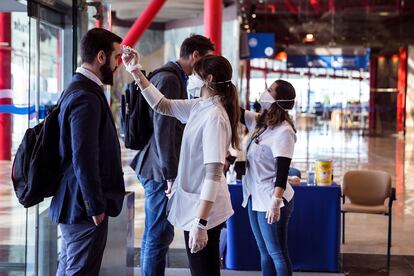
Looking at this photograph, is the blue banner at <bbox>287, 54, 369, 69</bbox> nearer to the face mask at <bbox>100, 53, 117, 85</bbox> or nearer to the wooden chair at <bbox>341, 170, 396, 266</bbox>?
the wooden chair at <bbox>341, 170, 396, 266</bbox>

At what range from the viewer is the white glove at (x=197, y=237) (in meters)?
2.79

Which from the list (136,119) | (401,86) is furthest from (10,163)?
(401,86)

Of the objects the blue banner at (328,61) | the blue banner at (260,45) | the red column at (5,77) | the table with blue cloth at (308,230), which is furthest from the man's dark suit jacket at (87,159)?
the blue banner at (328,61)

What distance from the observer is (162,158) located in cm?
377

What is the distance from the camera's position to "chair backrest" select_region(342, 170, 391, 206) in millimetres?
6039

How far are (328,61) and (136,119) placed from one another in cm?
2047

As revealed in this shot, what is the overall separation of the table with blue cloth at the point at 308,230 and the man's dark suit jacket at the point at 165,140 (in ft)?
3.86

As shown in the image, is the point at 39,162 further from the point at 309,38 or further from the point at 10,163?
the point at 309,38

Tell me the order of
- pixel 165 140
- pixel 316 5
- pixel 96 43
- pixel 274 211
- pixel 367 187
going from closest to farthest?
pixel 96 43
pixel 274 211
pixel 165 140
pixel 367 187
pixel 316 5

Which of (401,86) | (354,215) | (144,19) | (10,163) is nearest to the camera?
(10,163)

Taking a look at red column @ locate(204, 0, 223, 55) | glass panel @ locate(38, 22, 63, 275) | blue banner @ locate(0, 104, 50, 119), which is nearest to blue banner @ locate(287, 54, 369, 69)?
red column @ locate(204, 0, 223, 55)

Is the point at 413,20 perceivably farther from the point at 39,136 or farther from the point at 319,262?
the point at 39,136

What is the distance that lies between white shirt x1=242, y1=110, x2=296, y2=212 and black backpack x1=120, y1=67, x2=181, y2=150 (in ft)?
2.12

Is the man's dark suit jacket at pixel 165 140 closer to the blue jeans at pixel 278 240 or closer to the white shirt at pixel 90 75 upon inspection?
the blue jeans at pixel 278 240
